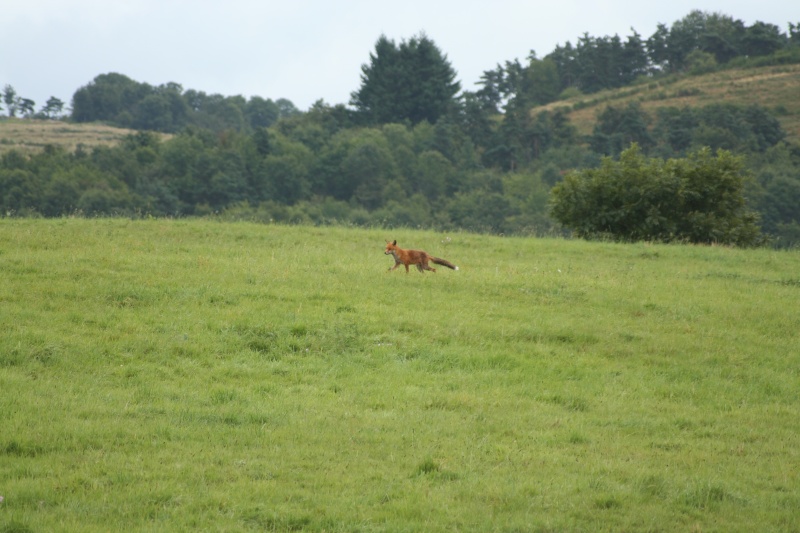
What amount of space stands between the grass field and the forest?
39.6m

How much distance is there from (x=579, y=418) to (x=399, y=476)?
9.66 feet

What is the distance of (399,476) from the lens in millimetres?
8172

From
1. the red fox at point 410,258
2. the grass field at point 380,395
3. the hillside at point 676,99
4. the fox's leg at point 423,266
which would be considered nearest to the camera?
the grass field at point 380,395

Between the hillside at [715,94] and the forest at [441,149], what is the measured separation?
319 centimetres

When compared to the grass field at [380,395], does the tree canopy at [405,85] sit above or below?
above

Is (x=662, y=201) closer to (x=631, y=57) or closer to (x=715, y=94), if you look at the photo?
(x=715, y=94)

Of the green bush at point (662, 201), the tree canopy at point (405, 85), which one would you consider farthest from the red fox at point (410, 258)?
the tree canopy at point (405, 85)

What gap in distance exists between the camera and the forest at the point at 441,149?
6912cm

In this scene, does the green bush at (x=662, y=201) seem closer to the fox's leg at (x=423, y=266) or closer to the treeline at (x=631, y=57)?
the fox's leg at (x=423, y=266)

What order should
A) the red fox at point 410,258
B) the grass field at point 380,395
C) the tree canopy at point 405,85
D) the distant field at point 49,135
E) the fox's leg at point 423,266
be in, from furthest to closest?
1. the tree canopy at point 405,85
2. the distant field at point 49,135
3. the fox's leg at point 423,266
4. the red fox at point 410,258
5. the grass field at point 380,395

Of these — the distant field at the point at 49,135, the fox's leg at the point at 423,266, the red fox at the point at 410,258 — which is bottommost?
the fox's leg at the point at 423,266

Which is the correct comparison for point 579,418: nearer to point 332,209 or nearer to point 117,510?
point 117,510

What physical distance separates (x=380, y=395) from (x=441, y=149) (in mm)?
86834

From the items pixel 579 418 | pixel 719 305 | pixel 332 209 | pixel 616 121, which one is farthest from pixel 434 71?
pixel 579 418
